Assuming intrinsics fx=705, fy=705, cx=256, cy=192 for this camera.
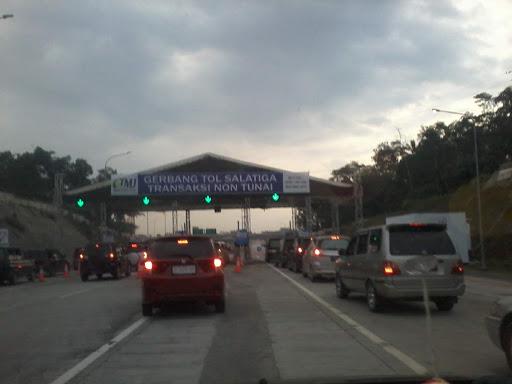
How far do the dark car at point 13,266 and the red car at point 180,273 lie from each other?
811 inches

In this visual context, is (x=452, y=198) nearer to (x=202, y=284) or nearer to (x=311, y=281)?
(x=311, y=281)

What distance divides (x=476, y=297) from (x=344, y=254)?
4.12 metres

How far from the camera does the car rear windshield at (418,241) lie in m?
14.3

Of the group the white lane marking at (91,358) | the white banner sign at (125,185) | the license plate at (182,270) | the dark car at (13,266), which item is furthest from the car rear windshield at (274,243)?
the white lane marking at (91,358)

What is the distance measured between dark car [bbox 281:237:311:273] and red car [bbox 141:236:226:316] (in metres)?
15.4

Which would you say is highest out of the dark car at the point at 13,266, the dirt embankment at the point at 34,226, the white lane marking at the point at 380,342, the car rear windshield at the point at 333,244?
the dirt embankment at the point at 34,226

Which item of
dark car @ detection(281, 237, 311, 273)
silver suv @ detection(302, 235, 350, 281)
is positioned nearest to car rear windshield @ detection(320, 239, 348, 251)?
silver suv @ detection(302, 235, 350, 281)

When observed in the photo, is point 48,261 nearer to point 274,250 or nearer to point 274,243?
point 274,250

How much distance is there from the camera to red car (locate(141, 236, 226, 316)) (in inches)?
586

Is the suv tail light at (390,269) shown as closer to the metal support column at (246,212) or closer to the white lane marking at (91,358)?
the white lane marking at (91,358)

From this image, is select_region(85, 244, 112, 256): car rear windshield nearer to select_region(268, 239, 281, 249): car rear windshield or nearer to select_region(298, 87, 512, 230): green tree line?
select_region(268, 239, 281, 249): car rear windshield

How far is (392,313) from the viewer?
14836 mm

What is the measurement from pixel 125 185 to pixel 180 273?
99.0 feet

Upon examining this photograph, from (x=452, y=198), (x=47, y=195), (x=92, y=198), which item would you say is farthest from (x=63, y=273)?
(x=47, y=195)
